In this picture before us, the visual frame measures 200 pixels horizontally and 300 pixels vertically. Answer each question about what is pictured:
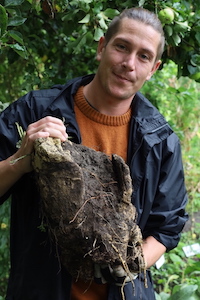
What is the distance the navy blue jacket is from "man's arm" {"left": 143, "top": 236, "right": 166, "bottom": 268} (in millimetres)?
28

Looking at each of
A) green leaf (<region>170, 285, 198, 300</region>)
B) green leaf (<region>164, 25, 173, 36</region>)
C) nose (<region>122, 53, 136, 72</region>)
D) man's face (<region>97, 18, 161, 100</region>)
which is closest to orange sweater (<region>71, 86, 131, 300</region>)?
man's face (<region>97, 18, 161, 100</region>)

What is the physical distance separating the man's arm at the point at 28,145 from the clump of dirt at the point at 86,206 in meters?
0.03

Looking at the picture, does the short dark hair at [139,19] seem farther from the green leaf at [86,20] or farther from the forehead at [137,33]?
the green leaf at [86,20]

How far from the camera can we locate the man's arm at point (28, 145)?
132cm

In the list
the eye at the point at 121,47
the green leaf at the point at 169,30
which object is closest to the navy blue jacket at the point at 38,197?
the eye at the point at 121,47

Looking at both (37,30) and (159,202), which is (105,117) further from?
(37,30)

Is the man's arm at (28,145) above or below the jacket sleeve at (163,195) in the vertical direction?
above

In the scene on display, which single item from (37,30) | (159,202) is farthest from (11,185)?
(37,30)

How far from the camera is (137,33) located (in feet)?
5.47

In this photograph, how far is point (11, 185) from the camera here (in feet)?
4.96

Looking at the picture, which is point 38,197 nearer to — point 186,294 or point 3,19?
point 3,19

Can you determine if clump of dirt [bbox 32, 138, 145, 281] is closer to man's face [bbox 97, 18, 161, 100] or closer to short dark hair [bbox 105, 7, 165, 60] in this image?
man's face [bbox 97, 18, 161, 100]

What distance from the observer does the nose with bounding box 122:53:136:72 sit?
64.8 inches

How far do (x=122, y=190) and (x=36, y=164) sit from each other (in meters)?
0.33
